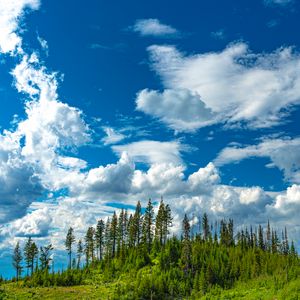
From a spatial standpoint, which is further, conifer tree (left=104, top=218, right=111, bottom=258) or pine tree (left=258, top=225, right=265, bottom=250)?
pine tree (left=258, top=225, right=265, bottom=250)

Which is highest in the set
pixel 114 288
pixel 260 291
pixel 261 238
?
pixel 261 238

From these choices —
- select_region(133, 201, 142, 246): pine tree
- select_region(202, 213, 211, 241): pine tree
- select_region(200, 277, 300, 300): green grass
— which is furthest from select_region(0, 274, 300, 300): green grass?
select_region(202, 213, 211, 241): pine tree

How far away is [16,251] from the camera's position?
12800 centimetres

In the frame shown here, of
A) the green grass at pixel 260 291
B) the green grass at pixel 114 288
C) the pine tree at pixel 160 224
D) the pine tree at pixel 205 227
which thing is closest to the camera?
the green grass at pixel 260 291

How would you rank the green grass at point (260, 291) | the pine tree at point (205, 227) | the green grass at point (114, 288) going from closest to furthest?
the green grass at point (260, 291) → the green grass at point (114, 288) → the pine tree at point (205, 227)

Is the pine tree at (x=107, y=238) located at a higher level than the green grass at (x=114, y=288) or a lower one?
higher

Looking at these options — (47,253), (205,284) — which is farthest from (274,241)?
(47,253)

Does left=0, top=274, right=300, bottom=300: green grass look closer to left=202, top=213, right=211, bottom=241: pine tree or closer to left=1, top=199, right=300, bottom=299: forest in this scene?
left=1, top=199, right=300, bottom=299: forest

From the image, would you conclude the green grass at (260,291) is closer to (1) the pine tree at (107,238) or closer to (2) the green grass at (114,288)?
(2) the green grass at (114,288)

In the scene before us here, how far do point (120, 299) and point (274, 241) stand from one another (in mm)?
100374

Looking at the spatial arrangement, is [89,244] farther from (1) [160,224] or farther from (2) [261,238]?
(2) [261,238]

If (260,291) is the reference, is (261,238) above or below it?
above

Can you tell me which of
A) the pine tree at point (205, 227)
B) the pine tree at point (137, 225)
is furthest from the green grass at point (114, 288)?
the pine tree at point (205, 227)

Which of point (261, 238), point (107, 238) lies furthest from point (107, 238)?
point (261, 238)
